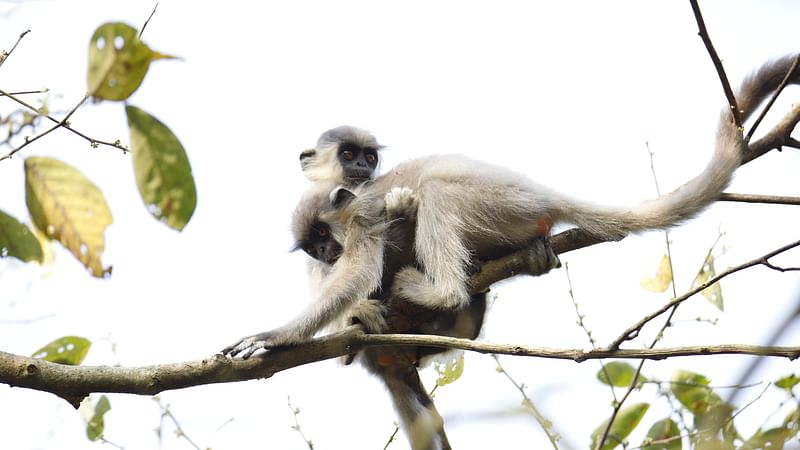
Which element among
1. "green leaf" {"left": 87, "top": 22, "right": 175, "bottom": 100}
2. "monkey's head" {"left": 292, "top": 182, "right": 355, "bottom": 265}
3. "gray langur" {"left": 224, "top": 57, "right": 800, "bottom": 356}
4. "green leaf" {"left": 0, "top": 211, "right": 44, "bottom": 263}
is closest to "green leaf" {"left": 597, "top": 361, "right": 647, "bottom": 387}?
"gray langur" {"left": 224, "top": 57, "right": 800, "bottom": 356}

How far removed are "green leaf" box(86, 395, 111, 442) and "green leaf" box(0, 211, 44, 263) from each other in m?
2.73

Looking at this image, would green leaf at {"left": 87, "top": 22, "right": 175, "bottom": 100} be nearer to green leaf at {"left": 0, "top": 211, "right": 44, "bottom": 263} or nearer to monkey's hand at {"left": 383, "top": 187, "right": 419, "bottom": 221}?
green leaf at {"left": 0, "top": 211, "right": 44, "bottom": 263}

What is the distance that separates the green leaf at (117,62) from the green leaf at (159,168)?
0.19 ft

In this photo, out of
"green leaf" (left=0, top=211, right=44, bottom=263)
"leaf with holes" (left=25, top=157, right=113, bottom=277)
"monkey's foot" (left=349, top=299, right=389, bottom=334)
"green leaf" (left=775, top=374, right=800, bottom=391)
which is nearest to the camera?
"leaf with holes" (left=25, top=157, right=113, bottom=277)

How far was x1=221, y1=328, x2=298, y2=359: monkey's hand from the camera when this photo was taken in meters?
4.41

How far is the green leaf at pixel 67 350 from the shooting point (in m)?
4.23

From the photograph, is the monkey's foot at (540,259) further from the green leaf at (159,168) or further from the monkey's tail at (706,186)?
the green leaf at (159,168)

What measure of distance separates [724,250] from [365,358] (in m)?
2.56

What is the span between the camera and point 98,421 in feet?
16.1

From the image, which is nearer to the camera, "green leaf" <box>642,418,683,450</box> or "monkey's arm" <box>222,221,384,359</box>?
"green leaf" <box>642,418,683,450</box>

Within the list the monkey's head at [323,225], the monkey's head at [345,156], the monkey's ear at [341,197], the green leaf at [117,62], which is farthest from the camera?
the monkey's head at [345,156]

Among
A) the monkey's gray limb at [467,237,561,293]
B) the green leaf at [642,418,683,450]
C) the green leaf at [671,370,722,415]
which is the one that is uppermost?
the monkey's gray limb at [467,237,561,293]

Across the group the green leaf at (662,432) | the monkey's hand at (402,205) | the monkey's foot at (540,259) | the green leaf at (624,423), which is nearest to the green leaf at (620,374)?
the green leaf at (624,423)

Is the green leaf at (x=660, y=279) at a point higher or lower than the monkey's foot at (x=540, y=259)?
lower
